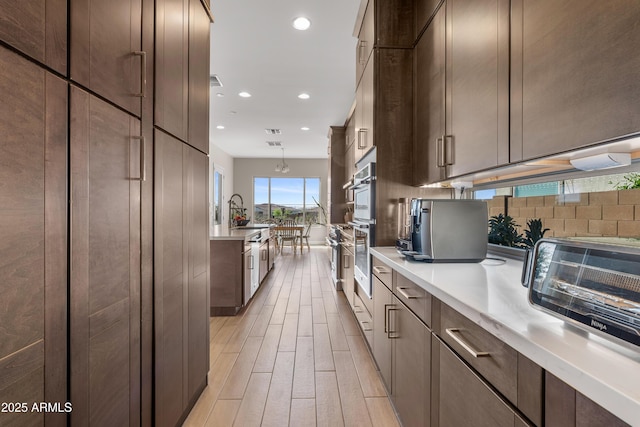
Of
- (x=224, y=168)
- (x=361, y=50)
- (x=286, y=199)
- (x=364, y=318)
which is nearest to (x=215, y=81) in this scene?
(x=361, y=50)

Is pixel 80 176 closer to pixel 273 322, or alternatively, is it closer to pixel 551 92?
pixel 551 92

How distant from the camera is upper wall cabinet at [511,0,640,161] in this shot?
0.75 metres

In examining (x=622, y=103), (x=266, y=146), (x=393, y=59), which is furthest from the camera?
(x=266, y=146)

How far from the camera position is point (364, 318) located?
8.40 ft

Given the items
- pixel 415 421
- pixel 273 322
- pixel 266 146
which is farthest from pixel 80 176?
pixel 266 146

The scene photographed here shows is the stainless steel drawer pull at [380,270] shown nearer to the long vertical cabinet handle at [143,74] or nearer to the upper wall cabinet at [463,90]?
the upper wall cabinet at [463,90]

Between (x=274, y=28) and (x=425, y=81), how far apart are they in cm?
167

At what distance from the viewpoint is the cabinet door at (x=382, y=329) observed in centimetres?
178

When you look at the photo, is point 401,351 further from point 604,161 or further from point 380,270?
point 604,161

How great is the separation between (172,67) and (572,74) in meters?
1.59

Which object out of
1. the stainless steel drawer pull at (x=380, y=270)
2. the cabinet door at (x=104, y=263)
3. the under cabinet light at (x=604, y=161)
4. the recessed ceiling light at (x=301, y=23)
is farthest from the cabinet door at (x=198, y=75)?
the under cabinet light at (x=604, y=161)

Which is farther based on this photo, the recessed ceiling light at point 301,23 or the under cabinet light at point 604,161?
the recessed ceiling light at point 301,23

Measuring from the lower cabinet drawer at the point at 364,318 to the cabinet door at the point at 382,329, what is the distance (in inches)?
5.4

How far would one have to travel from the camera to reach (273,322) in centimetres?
312
